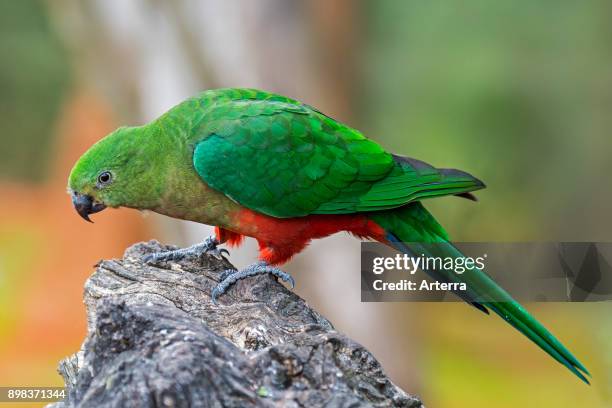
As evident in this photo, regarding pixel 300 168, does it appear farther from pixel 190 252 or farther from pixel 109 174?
pixel 109 174

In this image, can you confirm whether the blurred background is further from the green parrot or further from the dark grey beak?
the dark grey beak

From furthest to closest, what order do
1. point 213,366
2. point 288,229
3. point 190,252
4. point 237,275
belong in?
point 288,229 < point 190,252 < point 237,275 < point 213,366

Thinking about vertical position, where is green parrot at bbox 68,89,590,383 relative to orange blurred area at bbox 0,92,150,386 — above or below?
below

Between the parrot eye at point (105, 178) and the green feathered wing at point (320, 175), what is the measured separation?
1.72ft

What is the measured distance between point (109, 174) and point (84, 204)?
26 centimetres

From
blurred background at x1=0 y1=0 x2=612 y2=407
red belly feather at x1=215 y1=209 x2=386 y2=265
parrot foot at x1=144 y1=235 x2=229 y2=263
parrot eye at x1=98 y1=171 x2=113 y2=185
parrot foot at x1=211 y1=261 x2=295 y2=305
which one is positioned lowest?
parrot foot at x1=211 y1=261 x2=295 y2=305

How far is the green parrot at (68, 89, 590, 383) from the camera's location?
442 centimetres

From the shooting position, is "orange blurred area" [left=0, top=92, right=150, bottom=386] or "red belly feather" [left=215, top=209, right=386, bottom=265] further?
"orange blurred area" [left=0, top=92, right=150, bottom=386]

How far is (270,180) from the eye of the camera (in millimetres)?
4480

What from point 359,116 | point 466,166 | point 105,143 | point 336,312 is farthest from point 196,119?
point 466,166

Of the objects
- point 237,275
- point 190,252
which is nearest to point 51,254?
point 190,252

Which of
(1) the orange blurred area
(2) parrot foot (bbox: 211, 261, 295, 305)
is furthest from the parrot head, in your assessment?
(1) the orange blurred area

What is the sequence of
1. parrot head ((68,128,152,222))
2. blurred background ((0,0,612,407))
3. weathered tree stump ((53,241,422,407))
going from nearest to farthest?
1. weathered tree stump ((53,241,422,407))
2. parrot head ((68,128,152,222))
3. blurred background ((0,0,612,407))

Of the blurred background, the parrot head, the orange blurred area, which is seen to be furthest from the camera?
the orange blurred area
